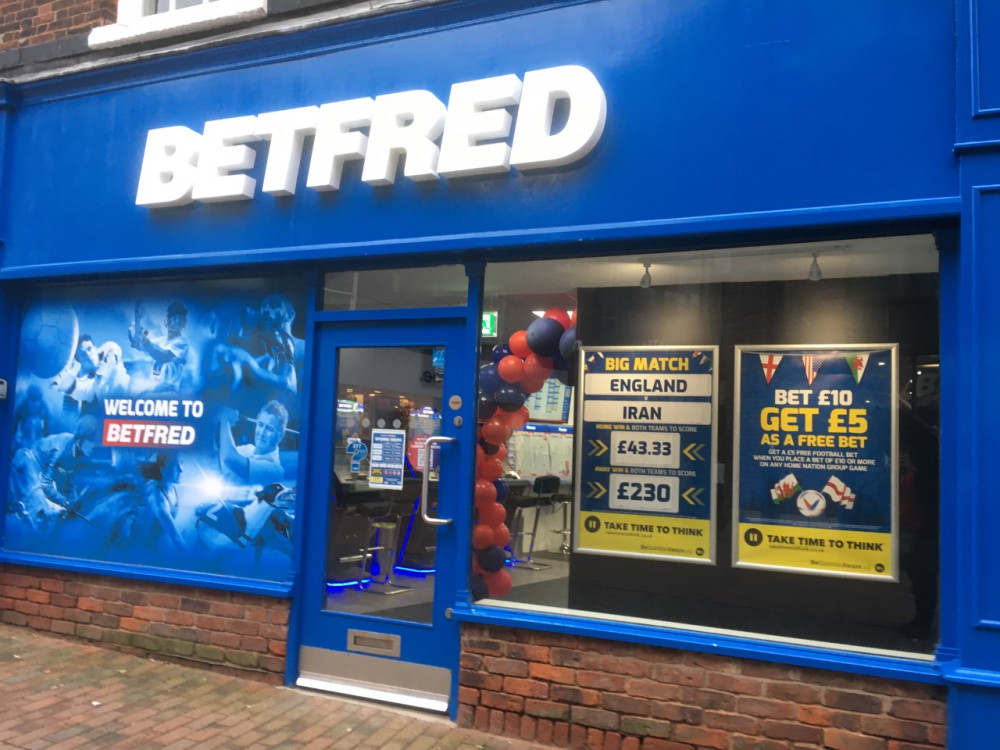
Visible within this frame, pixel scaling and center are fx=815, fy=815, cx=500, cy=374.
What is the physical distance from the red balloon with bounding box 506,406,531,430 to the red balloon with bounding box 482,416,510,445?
1.5 inches

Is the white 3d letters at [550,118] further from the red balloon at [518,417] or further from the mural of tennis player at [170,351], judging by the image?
the mural of tennis player at [170,351]

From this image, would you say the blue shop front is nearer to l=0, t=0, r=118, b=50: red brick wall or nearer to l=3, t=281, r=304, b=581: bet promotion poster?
l=3, t=281, r=304, b=581: bet promotion poster

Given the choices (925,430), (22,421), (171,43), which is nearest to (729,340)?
(925,430)

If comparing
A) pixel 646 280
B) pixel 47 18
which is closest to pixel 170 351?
pixel 47 18

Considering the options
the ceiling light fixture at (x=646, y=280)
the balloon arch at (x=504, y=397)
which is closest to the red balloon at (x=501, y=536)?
the balloon arch at (x=504, y=397)

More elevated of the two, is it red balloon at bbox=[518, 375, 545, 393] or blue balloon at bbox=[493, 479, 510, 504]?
red balloon at bbox=[518, 375, 545, 393]

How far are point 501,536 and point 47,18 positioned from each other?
5.59 metres

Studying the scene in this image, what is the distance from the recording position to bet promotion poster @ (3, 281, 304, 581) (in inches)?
214

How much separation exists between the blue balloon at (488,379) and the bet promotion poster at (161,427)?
130 centimetres

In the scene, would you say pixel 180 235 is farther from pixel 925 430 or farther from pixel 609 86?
pixel 925 430

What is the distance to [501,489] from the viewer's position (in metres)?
4.93

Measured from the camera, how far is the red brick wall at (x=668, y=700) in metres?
3.75

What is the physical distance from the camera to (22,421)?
20.8ft

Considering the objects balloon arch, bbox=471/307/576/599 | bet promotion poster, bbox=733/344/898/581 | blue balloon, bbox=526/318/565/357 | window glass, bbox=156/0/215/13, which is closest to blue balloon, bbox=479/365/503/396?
balloon arch, bbox=471/307/576/599
